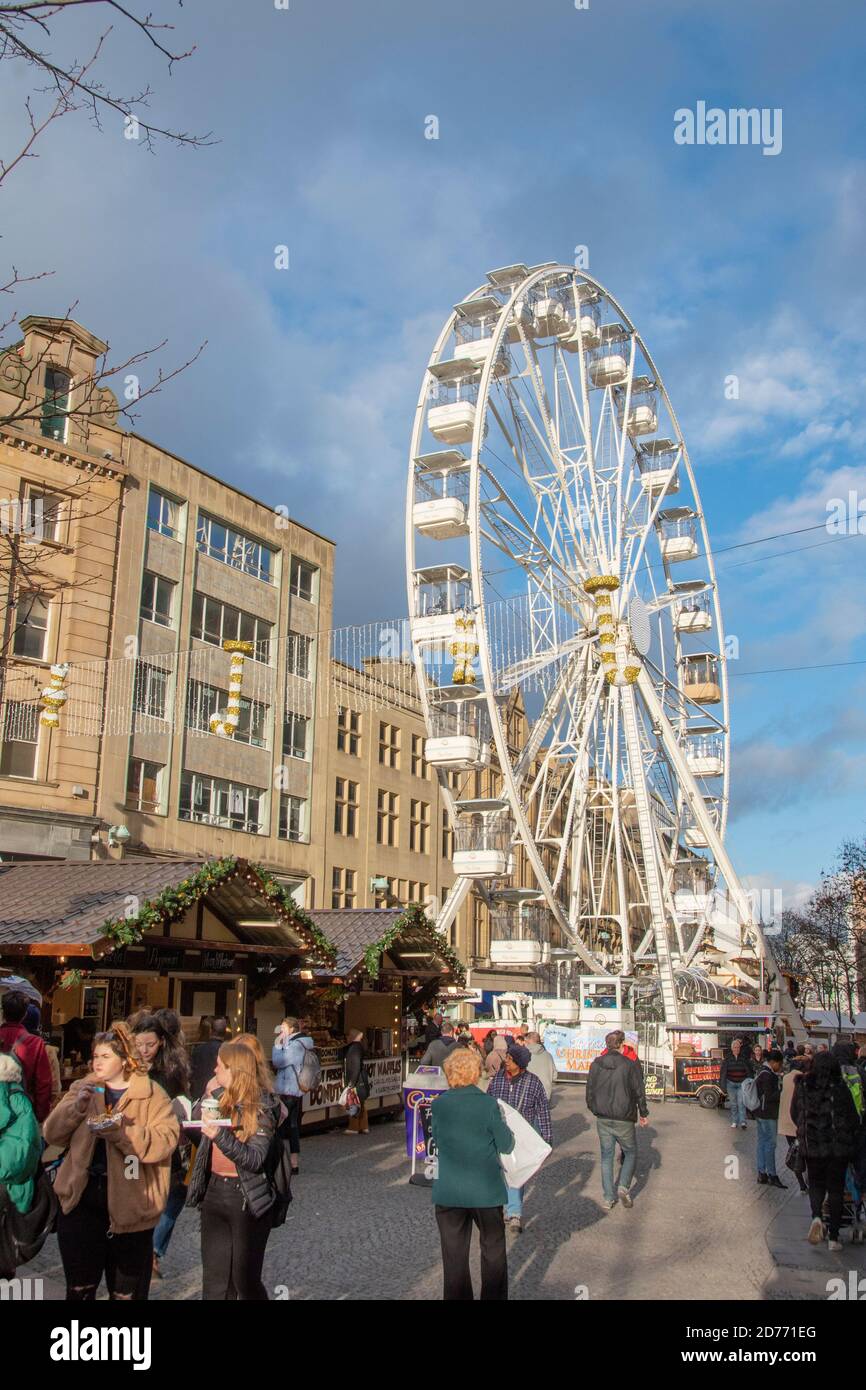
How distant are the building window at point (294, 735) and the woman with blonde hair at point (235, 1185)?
34.7 meters

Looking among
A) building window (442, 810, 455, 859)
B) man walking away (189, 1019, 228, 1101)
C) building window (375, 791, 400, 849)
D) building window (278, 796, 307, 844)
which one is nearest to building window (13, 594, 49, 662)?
building window (278, 796, 307, 844)

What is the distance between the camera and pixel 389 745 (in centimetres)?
5106

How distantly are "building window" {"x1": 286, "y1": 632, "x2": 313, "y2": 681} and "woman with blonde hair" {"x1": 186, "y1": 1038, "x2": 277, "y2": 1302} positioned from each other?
114 ft

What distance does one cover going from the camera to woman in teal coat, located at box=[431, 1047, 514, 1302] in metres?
7.37

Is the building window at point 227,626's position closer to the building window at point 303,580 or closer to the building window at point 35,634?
the building window at point 303,580

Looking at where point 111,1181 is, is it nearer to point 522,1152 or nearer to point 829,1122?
point 522,1152

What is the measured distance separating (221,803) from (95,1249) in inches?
1231

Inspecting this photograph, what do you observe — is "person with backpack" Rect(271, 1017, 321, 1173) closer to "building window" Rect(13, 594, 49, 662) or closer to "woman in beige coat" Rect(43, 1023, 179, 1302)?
"woman in beige coat" Rect(43, 1023, 179, 1302)

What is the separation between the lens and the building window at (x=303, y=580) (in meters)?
42.8

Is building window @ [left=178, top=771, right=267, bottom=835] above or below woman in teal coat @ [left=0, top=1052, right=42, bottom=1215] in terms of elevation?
above

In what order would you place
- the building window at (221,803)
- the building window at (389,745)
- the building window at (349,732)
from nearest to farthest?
the building window at (221,803) < the building window at (349,732) < the building window at (389,745)

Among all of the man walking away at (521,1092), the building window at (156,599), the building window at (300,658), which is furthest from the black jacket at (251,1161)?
the building window at (300,658)

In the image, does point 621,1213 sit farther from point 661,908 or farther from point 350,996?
point 661,908
